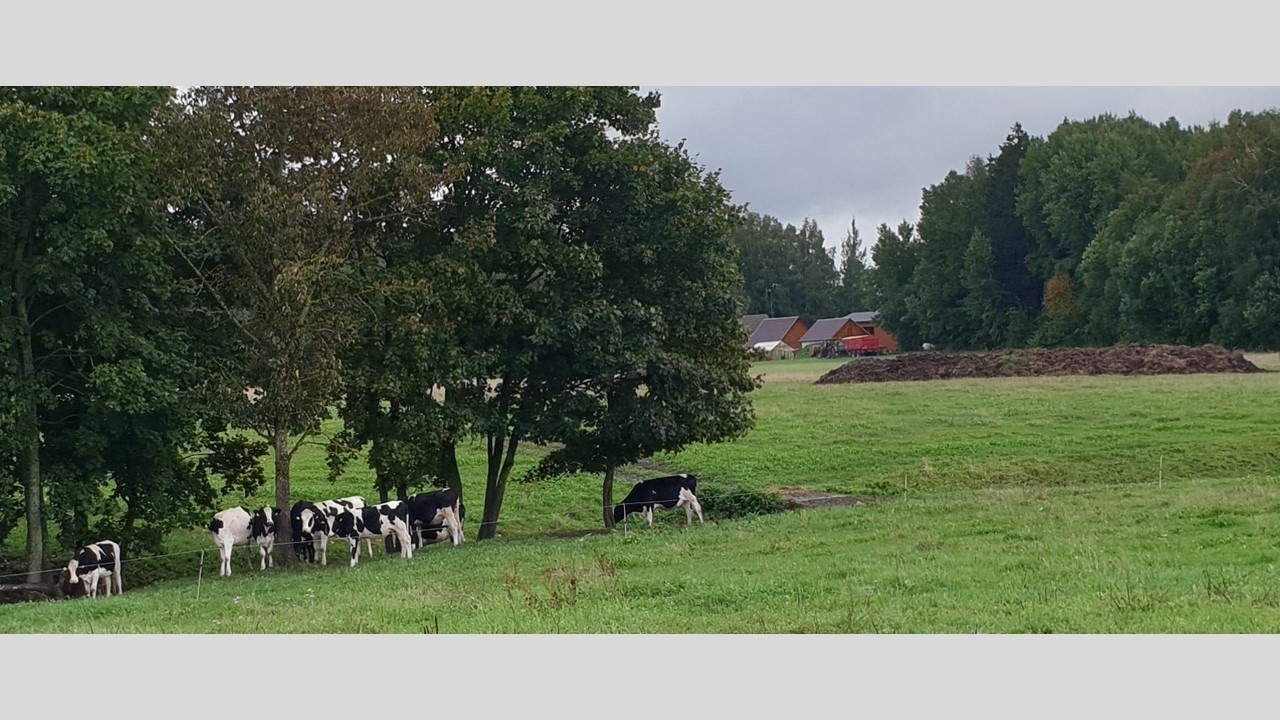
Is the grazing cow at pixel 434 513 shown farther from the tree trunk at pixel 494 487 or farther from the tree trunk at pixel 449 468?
the tree trunk at pixel 494 487

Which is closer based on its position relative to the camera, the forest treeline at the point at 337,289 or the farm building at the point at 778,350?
the forest treeline at the point at 337,289

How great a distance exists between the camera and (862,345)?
136 meters

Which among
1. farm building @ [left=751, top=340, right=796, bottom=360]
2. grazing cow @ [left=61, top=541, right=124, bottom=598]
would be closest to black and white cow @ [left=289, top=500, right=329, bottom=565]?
grazing cow @ [left=61, top=541, right=124, bottom=598]

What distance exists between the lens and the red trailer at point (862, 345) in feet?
428

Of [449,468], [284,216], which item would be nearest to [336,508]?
[449,468]

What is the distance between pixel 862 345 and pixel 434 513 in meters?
108

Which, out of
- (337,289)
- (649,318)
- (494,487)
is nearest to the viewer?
(337,289)

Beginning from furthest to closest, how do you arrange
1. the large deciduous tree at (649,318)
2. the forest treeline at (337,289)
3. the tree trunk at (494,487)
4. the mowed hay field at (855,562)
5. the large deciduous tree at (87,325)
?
the tree trunk at (494,487), the large deciduous tree at (649,318), the forest treeline at (337,289), the large deciduous tree at (87,325), the mowed hay field at (855,562)

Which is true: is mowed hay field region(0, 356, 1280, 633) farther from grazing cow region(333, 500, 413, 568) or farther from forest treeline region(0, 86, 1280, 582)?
forest treeline region(0, 86, 1280, 582)

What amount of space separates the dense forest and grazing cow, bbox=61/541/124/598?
185 ft

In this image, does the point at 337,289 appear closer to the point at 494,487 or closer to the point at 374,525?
the point at 374,525

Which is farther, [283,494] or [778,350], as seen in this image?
[778,350]

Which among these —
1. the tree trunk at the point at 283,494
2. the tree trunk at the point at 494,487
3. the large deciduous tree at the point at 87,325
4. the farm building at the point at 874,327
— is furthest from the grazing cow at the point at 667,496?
the farm building at the point at 874,327

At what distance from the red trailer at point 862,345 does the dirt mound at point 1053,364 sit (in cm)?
4675
